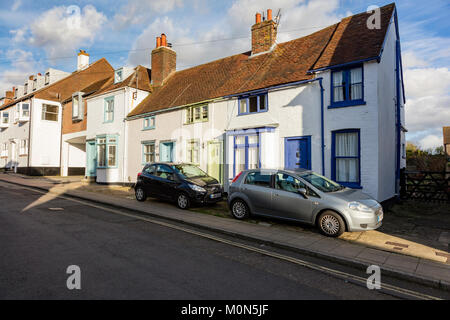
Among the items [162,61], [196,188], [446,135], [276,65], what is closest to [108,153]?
[162,61]

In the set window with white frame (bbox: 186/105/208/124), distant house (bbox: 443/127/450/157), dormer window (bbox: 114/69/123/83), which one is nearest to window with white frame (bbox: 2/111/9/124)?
dormer window (bbox: 114/69/123/83)

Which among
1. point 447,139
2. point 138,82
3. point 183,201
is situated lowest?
point 183,201

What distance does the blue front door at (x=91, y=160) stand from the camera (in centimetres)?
2203

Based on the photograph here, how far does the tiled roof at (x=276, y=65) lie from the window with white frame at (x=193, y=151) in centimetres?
237

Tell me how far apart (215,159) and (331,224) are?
872 centimetres

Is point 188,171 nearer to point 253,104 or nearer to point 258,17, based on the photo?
point 253,104

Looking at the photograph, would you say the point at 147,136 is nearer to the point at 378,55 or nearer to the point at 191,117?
the point at 191,117

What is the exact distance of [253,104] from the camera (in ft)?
45.3

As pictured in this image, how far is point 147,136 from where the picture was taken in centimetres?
1858

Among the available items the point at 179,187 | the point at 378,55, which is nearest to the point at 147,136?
the point at 179,187

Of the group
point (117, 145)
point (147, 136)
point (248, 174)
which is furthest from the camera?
point (117, 145)
